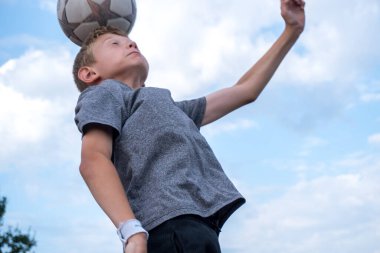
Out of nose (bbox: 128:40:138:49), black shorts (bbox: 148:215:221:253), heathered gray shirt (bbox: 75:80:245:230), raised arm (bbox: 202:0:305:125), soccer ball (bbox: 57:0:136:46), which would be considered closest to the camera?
black shorts (bbox: 148:215:221:253)

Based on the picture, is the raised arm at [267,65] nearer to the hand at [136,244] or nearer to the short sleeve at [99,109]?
the short sleeve at [99,109]

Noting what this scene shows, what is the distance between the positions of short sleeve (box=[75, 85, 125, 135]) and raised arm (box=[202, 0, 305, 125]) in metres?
0.88

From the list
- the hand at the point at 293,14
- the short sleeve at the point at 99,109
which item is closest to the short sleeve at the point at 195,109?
the short sleeve at the point at 99,109

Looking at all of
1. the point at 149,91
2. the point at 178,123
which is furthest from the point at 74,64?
the point at 178,123

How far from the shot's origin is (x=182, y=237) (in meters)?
3.01

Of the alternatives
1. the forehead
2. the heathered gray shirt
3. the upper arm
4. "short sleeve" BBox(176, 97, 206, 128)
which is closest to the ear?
the forehead

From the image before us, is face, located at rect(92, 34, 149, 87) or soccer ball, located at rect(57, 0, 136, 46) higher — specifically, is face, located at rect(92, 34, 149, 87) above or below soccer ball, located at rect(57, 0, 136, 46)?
below

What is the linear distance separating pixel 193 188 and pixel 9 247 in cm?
3250

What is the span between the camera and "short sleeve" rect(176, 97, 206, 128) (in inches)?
156

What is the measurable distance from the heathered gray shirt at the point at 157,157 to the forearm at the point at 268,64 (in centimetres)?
74

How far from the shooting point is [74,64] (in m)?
4.21

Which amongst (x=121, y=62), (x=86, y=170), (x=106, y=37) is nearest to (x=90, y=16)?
(x=106, y=37)

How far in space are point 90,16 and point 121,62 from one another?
110cm

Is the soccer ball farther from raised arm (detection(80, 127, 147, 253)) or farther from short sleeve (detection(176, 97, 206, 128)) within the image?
raised arm (detection(80, 127, 147, 253))
